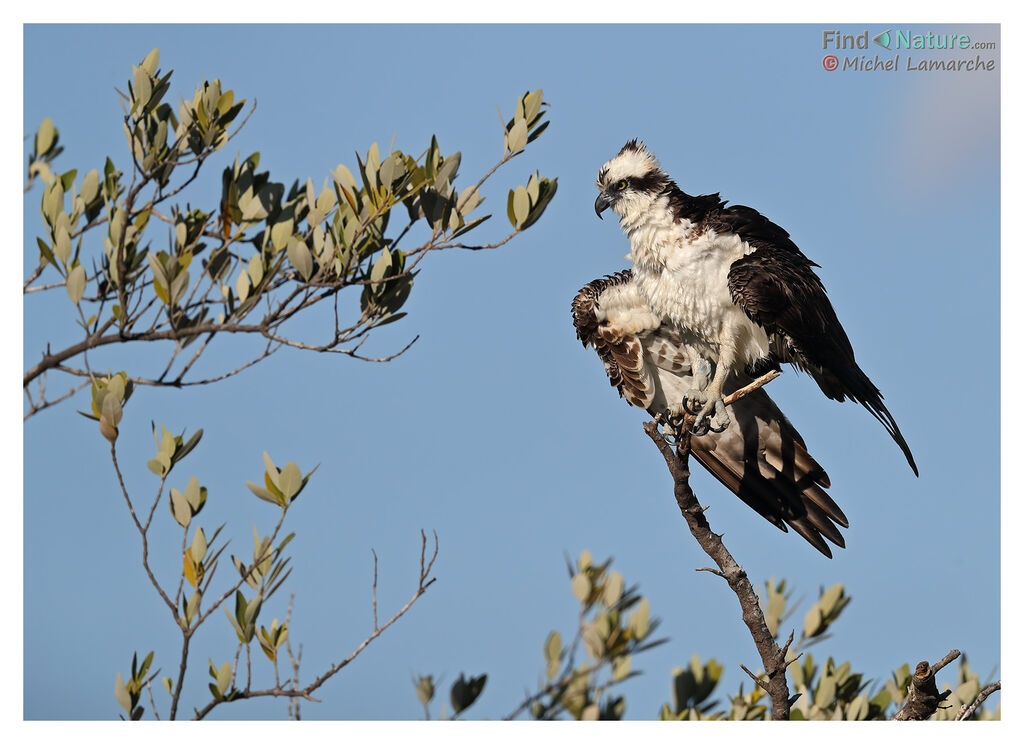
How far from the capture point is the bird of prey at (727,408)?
18.7 ft

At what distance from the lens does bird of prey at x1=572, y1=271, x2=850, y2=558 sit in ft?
18.7

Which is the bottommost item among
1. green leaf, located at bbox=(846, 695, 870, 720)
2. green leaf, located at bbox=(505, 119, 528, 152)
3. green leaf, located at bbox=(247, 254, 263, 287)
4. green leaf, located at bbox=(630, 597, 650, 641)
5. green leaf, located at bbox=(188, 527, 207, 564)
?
green leaf, located at bbox=(846, 695, 870, 720)

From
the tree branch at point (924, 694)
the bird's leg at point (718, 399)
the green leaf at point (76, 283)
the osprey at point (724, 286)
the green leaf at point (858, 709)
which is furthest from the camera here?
the bird's leg at point (718, 399)

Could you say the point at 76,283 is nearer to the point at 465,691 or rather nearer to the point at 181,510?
the point at 181,510

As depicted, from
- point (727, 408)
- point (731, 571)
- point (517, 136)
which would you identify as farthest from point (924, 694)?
point (517, 136)

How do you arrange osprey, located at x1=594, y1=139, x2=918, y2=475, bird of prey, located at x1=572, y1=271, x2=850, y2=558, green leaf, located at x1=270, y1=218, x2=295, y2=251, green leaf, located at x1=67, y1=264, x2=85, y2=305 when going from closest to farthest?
green leaf, located at x1=67, y1=264, x2=85, y2=305, green leaf, located at x1=270, y1=218, x2=295, y2=251, osprey, located at x1=594, y1=139, x2=918, y2=475, bird of prey, located at x1=572, y1=271, x2=850, y2=558

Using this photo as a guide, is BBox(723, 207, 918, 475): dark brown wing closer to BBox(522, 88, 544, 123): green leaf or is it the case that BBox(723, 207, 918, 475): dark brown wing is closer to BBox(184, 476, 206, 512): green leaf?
BBox(522, 88, 544, 123): green leaf

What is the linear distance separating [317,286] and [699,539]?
236cm

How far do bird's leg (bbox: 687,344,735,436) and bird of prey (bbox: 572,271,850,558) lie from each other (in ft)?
0.55

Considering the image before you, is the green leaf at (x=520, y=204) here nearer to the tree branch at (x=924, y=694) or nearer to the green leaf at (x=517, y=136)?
the green leaf at (x=517, y=136)

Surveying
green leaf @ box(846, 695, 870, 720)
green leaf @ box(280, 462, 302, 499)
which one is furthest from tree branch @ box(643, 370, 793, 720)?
green leaf @ box(280, 462, 302, 499)

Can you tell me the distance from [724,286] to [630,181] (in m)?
0.99

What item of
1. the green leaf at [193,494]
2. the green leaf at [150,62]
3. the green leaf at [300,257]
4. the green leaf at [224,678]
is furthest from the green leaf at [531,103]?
the green leaf at [224,678]

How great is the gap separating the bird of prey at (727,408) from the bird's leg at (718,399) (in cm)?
17
